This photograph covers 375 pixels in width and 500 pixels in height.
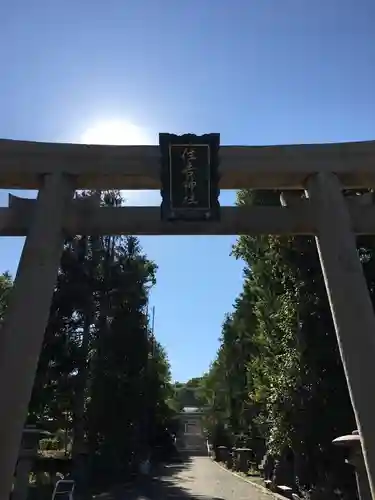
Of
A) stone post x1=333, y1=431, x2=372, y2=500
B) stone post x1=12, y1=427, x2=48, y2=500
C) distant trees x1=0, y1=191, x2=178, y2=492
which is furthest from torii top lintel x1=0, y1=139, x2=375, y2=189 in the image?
distant trees x1=0, y1=191, x2=178, y2=492

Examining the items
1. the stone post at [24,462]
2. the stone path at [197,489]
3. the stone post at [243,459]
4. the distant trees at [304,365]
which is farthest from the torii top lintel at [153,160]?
the stone post at [243,459]

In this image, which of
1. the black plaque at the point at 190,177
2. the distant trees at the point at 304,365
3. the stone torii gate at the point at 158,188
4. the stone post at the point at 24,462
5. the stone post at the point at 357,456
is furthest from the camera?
the distant trees at the point at 304,365

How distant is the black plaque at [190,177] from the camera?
7.99 metres

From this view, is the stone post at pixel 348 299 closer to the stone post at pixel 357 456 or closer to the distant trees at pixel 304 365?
the stone post at pixel 357 456

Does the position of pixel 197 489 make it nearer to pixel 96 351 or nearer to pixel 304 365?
pixel 96 351

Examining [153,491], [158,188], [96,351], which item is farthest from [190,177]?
[153,491]

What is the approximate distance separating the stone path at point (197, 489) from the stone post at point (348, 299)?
1196 cm

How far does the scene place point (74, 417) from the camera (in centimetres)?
1892

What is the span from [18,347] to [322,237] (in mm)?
4472

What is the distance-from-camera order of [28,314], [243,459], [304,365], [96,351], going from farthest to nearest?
1. [243,459]
2. [96,351]
3. [304,365]
4. [28,314]

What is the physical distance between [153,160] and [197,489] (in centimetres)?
1682

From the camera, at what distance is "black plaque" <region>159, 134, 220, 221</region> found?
7.99 m

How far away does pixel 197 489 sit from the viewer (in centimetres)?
2114

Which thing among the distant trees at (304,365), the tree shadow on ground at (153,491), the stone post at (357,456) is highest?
the distant trees at (304,365)
